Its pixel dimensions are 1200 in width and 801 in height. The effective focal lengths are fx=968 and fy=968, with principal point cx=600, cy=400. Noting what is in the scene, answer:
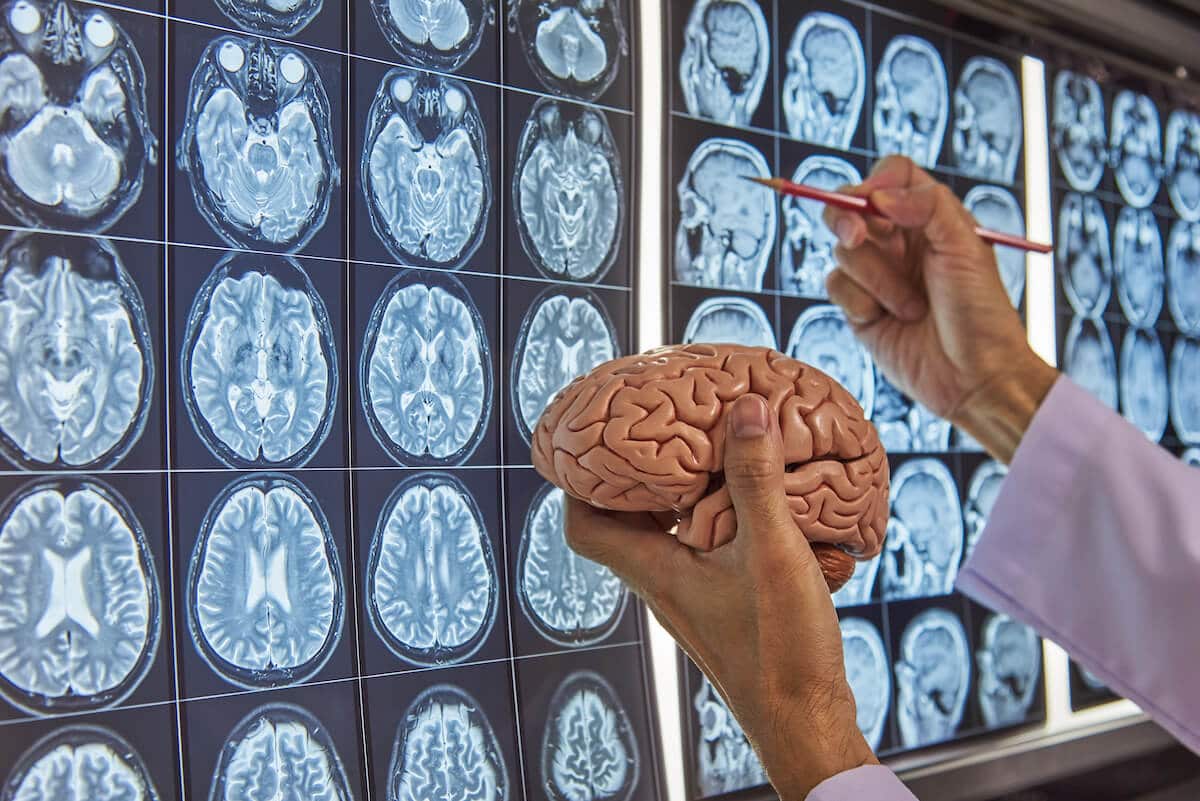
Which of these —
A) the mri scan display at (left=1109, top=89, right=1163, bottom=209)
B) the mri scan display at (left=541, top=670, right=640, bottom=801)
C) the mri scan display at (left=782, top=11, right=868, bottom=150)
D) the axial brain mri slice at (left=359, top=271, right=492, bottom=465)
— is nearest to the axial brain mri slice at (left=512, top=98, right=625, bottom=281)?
the axial brain mri slice at (left=359, top=271, right=492, bottom=465)

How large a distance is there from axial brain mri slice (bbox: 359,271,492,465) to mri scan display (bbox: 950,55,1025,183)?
2.88 feet

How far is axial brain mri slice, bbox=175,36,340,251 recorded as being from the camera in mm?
916

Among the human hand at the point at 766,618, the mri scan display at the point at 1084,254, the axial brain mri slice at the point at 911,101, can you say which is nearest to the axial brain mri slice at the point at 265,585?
the human hand at the point at 766,618

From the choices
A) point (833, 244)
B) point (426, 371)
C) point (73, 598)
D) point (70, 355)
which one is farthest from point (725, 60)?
point (73, 598)

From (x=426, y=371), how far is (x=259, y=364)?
0.17 meters

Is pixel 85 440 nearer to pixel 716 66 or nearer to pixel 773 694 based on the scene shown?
pixel 773 694

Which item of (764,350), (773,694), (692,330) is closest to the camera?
(773,694)

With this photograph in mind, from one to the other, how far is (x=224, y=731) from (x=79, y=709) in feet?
0.41

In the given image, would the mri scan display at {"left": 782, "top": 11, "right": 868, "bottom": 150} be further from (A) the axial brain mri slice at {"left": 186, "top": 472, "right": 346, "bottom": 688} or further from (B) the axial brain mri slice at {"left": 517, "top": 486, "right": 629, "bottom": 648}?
(A) the axial brain mri slice at {"left": 186, "top": 472, "right": 346, "bottom": 688}

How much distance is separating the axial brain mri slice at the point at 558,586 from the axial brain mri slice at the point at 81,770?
1.33ft

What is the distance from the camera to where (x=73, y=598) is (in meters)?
0.84

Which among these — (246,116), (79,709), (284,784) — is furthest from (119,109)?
(284,784)

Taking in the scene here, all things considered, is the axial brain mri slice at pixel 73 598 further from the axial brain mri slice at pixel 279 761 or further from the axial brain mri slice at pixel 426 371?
the axial brain mri slice at pixel 426 371

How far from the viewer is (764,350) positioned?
89 centimetres
